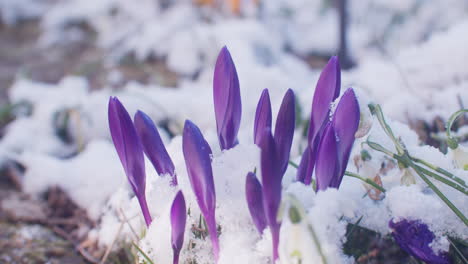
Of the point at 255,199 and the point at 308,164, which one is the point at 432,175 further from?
the point at 255,199

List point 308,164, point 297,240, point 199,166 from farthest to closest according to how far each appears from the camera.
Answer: point 308,164
point 199,166
point 297,240

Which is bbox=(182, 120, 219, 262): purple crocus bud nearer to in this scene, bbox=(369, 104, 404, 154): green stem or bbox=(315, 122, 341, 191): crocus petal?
bbox=(315, 122, 341, 191): crocus petal

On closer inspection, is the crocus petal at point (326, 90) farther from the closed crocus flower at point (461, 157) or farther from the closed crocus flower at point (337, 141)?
the closed crocus flower at point (461, 157)

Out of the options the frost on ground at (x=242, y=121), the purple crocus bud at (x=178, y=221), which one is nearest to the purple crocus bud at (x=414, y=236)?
the frost on ground at (x=242, y=121)

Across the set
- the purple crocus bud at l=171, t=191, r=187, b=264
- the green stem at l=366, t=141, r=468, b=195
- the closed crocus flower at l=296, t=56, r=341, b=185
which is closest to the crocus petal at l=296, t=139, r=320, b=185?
the closed crocus flower at l=296, t=56, r=341, b=185

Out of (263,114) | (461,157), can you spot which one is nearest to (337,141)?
(263,114)

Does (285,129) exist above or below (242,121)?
below
